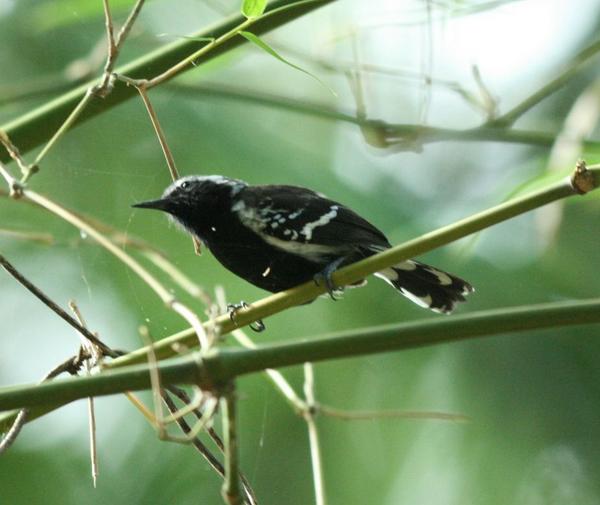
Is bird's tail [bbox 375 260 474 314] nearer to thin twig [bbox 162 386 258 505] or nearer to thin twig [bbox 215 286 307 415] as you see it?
thin twig [bbox 215 286 307 415]

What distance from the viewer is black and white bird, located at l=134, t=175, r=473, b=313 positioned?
118 inches

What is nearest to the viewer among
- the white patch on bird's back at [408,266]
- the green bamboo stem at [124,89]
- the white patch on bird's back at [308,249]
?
the green bamboo stem at [124,89]

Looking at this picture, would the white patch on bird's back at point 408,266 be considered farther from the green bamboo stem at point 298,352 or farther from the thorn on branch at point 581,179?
the green bamboo stem at point 298,352

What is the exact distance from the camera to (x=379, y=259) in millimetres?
1707

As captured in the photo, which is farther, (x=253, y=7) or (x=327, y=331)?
(x=327, y=331)

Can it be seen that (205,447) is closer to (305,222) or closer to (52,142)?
(52,142)

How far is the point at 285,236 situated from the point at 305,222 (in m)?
0.08

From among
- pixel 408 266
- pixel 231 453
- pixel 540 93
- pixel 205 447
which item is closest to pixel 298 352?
pixel 231 453

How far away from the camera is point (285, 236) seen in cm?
304

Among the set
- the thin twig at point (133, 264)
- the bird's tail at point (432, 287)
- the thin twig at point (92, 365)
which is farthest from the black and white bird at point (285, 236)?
the thin twig at point (133, 264)

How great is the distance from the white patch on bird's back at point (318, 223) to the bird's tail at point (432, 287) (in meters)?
0.26

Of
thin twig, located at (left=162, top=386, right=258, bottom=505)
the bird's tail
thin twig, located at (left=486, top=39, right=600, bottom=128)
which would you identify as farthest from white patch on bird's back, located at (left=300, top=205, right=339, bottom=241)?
thin twig, located at (left=162, top=386, right=258, bottom=505)

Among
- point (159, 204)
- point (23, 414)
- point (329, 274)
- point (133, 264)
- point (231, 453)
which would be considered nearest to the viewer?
point (231, 453)

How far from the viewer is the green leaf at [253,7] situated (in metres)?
1.71
